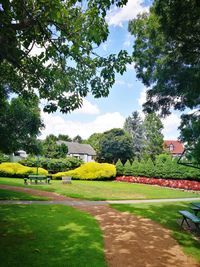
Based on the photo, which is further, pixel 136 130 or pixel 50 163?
pixel 136 130

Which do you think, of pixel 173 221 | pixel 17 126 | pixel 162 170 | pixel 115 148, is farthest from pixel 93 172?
pixel 173 221

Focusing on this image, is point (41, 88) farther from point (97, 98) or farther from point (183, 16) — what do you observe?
point (183, 16)

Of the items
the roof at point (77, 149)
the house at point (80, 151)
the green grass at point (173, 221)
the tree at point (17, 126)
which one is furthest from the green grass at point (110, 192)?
the roof at point (77, 149)

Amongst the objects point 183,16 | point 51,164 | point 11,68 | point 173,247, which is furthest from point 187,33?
point 51,164

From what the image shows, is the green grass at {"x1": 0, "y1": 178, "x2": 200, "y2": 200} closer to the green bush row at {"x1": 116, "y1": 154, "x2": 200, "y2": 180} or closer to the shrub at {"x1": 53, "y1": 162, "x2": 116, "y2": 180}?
the green bush row at {"x1": 116, "y1": 154, "x2": 200, "y2": 180}

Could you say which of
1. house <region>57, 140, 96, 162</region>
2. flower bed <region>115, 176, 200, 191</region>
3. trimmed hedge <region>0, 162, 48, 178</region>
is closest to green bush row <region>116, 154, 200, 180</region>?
flower bed <region>115, 176, 200, 191</region>

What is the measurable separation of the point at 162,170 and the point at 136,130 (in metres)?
44.5

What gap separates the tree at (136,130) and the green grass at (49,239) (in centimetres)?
6075

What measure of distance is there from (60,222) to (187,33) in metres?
8.13

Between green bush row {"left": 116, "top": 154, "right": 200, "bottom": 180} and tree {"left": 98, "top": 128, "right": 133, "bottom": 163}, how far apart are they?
564 inches

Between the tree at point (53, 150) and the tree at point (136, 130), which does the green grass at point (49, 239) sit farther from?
the tree at point (136, 130)

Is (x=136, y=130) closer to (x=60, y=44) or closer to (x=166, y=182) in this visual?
(x=166, y=182)

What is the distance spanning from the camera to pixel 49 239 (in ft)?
26.7

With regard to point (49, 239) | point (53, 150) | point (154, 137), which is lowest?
point (49, 239)
